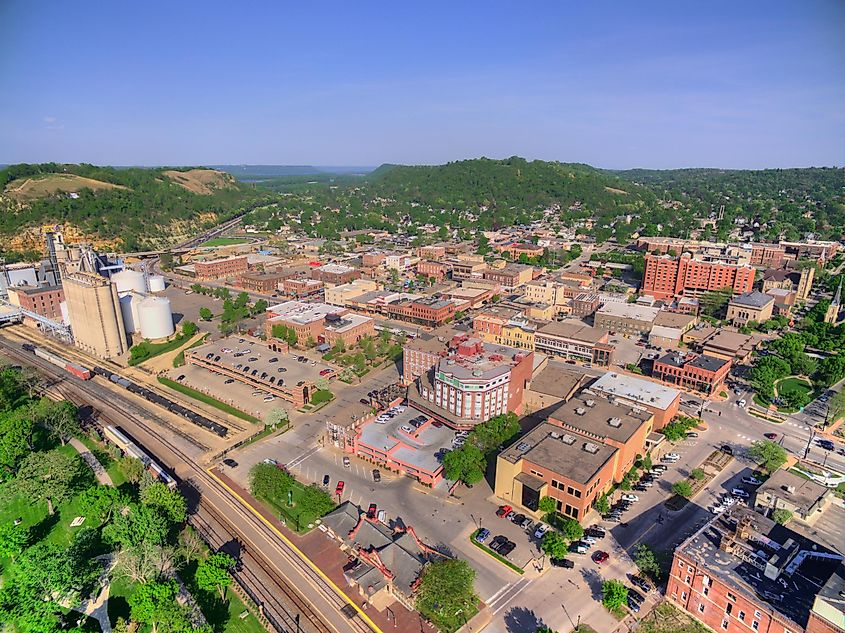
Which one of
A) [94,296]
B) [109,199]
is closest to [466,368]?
[94,296]

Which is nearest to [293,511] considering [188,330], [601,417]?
[601,417]

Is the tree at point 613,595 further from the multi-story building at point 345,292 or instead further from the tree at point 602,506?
the multi-story building at point 345,292

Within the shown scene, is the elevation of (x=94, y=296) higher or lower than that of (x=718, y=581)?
higher

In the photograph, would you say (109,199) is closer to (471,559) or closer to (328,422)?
(328,422)

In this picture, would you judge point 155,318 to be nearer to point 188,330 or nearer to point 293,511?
point 188,330

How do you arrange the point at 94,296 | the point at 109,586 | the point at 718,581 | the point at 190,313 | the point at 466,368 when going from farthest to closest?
1. the point at 190,313
2. the point at 94,296
3. the point at 466,368
4. the point at 109,586
5. the point at 718,581

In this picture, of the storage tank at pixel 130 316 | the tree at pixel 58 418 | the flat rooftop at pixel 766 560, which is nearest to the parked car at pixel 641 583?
the flat rooftop at pixel 766 560
